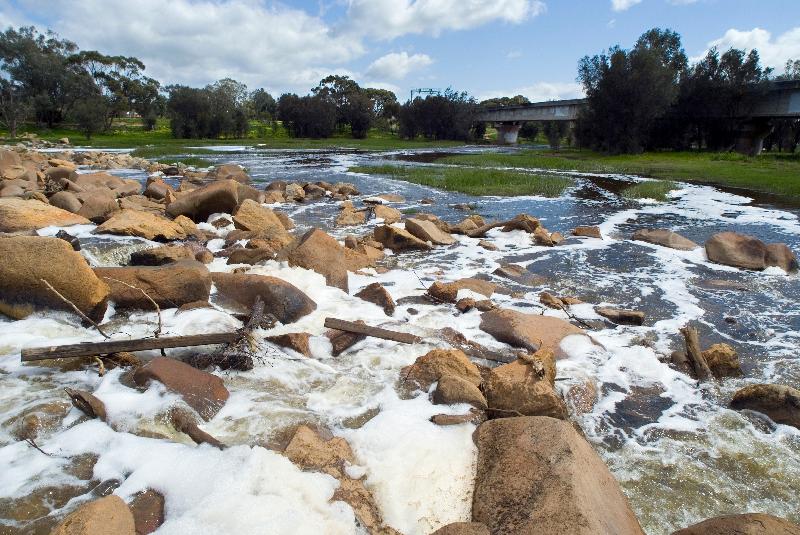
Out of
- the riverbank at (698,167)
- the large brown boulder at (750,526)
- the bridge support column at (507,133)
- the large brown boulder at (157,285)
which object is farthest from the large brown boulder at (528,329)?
the bridge support column at (507,133)

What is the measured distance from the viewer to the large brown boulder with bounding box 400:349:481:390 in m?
5.51

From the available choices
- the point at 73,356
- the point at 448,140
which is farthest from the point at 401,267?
the point at 448,140

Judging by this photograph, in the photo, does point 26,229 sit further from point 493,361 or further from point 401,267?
point 493,361

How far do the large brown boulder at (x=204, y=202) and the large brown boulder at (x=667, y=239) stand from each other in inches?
490

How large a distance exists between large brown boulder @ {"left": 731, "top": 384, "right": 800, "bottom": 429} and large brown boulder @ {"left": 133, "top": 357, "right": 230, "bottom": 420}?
221 inches

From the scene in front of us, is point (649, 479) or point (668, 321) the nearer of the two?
point (649, 479)

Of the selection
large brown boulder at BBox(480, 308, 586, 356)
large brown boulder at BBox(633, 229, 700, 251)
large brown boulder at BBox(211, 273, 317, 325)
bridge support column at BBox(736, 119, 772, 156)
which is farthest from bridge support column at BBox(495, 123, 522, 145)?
large brown boulder at BBox(211, 273, 317, 325)

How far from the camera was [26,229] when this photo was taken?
10586 millimetres

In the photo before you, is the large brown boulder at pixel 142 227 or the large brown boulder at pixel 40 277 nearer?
the large brown boulder at pixel 40 277

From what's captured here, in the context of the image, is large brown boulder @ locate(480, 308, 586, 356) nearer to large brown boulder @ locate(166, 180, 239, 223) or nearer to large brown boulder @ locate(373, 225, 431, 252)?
large brown boulder @ locate(373, 225, 431, 252)

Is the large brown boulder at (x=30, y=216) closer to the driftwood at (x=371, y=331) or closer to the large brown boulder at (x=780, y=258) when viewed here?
the driftwood at (x=371, y=331)

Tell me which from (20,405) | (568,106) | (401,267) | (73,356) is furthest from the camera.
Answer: (568,106)

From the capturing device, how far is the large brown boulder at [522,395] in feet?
15.9

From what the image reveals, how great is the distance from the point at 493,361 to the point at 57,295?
5780 millimetres
